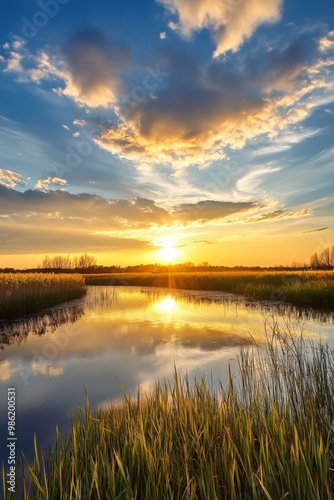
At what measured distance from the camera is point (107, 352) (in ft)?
29.3

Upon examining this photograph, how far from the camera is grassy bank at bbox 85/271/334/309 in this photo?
1795 cm

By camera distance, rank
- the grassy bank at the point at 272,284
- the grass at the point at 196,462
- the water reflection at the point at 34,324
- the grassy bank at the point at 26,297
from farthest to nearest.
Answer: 1. the grassy bank at the point at 272,284
2. the grassy bank at the point at 26,297
3. the water reflection at the point at 34,324
4. the grass at the point at 196,462

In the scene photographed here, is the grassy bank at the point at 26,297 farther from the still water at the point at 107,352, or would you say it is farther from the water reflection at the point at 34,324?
the still water at the point at 107,352

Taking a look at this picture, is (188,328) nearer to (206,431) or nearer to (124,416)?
(124,416)

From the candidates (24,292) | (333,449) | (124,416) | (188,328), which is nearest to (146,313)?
(188,328)

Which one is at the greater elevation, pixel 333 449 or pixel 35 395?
pixel 333 449

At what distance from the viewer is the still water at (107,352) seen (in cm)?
566

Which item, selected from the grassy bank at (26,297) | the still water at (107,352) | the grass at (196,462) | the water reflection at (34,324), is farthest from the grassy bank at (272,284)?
the grass at (196,462)

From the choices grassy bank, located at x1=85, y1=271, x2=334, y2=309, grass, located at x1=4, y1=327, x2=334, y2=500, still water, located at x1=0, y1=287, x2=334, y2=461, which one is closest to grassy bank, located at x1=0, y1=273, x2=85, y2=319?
still water, located at x1=0, y1=287, x2=334, y2=461

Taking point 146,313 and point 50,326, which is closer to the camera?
point 50,326

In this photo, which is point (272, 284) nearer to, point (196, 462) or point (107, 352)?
point (107, 352)

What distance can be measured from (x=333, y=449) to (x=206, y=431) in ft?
4.69

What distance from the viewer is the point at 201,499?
254 centimetres

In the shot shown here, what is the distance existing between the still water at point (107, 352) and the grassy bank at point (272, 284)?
352 centimetres
